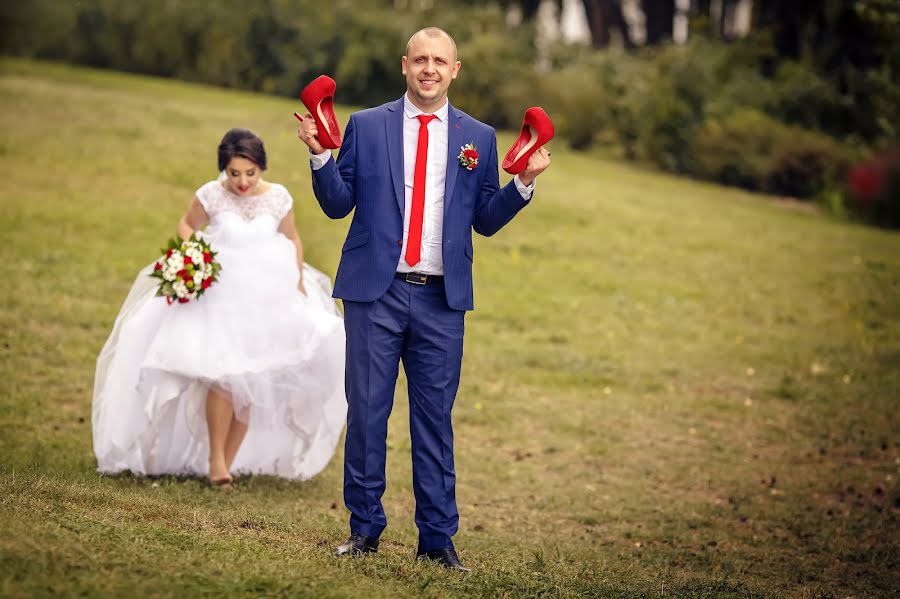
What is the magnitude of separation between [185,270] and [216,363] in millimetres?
621

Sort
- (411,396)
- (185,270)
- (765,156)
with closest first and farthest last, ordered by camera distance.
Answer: (411,396), (185,270), (765,156)

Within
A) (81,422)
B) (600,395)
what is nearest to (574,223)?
(600,395)

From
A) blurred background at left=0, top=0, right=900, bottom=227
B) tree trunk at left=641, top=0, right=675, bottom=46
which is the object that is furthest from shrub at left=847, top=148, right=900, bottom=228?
tree trunk at left=641, top=0, right=675, bottom=46

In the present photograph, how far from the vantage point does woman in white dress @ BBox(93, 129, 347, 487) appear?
304 inches

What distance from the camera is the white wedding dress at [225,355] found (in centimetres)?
771

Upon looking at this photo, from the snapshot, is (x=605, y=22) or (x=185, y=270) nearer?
(x=185, y=270)

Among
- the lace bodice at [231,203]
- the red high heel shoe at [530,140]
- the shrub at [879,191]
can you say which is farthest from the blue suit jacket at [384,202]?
the shrub at [879,191]

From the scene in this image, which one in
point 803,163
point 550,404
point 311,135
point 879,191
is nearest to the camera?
point 311,135

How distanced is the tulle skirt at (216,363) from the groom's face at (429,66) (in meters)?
2.51

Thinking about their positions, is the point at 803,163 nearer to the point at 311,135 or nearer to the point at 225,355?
the point at 225,355

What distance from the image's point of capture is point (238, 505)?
7.45 m

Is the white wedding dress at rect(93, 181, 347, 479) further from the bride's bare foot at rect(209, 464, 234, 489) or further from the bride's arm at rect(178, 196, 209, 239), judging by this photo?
the bride's bare foot at rect(209, 464, 234, 489)

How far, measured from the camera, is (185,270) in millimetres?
7613

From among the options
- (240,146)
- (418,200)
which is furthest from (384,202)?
(240,146)
